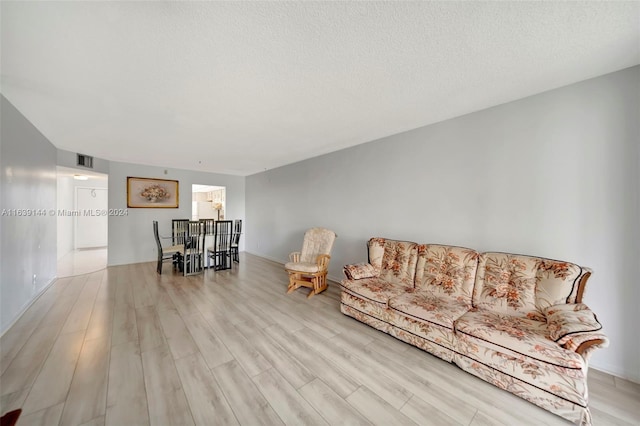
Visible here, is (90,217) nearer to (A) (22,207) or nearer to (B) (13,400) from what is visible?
(A) (22,207)

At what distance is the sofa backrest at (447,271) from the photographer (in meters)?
2.29

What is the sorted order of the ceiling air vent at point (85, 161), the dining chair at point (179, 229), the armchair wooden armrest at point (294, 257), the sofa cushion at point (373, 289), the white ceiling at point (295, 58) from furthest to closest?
the dining chair at point (179, 229)
the ceiling air vent at point (85, 161)
the armchair wooden armrest at point (294, 257)
the sofa cushion at point (373, 289)
the white ceiling at point (295, 58)

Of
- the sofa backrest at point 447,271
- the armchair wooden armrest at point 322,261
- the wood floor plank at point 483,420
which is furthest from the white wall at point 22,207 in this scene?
the sofa backrest at point 447,271

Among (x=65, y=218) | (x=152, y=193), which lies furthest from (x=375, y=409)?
(x=65, y=218)

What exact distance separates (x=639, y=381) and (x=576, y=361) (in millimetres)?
992

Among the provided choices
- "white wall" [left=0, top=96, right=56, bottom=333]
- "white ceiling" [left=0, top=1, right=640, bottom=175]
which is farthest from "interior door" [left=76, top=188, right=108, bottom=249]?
"white ceiling" [left=0, top=1, right=640, bottom=175]

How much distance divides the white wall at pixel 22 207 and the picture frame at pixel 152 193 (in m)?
1.63

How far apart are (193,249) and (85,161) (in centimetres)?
273

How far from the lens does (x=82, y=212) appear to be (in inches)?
268

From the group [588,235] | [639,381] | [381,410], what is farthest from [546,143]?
[381,410]

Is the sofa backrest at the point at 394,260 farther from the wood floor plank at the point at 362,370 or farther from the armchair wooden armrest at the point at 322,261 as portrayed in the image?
the wood floor plank at the point at 362,370

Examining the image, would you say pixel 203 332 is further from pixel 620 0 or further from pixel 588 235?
pixel 620 0

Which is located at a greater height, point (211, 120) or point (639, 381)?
point (211, 120)

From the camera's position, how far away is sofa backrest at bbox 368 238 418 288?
272 cm
